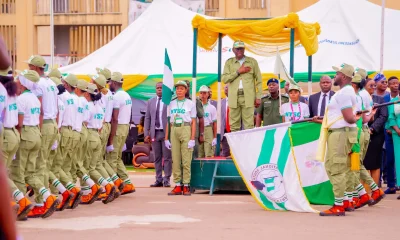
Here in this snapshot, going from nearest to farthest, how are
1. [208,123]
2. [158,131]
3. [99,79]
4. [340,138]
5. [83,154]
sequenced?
1. [340,138]
2. [83,154]
3. [99,79]
4. [158,131]
5. [208,123]

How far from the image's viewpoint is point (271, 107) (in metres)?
16.1

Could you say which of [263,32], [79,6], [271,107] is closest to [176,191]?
[271,107]

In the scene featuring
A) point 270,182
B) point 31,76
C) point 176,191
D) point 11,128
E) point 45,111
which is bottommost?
point 176,191

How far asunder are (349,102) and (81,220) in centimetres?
366

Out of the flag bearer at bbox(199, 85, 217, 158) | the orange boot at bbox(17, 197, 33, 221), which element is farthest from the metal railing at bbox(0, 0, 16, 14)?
the orange boot at bbox(17, 197, 33, 221)

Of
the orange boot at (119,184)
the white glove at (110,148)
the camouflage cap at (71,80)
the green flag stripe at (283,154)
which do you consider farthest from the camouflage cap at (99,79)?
the green flag stripe at (283,154)

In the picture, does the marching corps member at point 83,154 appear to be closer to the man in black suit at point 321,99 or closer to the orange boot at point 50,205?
the orange boot at point 50,205

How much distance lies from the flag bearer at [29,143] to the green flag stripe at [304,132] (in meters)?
3.40

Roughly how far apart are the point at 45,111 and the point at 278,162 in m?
3.18

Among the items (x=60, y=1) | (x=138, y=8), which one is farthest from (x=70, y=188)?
(x=60, y=1)

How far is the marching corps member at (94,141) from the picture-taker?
13.9m

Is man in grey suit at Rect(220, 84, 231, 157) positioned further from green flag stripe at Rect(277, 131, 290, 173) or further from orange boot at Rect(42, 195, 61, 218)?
orange boot at Rect(42, 195, 61, 218)

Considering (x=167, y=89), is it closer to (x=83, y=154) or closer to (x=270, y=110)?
(x=270, y=110)

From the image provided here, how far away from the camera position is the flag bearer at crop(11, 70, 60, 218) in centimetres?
1099
